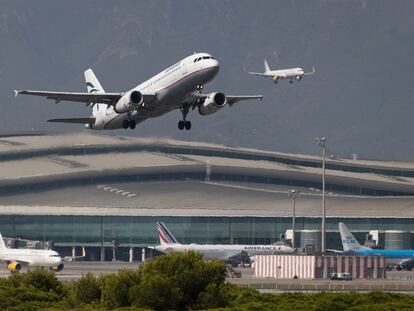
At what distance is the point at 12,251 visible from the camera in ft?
576

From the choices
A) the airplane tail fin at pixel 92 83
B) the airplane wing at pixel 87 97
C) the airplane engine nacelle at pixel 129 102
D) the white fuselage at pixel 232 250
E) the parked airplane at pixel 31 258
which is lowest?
the parked airplane at pixel 31 258

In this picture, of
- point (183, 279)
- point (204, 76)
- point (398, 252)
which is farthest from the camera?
point (398, 252)

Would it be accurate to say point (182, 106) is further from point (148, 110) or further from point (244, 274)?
point (244, 274)

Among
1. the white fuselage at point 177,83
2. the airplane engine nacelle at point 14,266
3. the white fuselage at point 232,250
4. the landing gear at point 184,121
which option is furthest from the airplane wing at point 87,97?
the white fuselage at point 232,250

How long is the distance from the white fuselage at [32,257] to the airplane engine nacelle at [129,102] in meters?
A: 47.7

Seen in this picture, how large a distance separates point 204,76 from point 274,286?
22.7m

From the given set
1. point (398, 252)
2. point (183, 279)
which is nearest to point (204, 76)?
point (183, 279)

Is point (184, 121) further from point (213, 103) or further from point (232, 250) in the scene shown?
point (232, 250)

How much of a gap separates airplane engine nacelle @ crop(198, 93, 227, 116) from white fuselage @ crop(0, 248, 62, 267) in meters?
49.2

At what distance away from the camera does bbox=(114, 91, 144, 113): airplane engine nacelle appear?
123750mm

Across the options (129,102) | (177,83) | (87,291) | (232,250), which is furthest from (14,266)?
(87,291)

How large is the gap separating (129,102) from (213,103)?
19.3 ft

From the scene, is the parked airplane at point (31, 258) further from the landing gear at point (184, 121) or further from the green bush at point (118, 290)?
the green bush at point (118, 290)

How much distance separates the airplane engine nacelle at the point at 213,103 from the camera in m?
124
